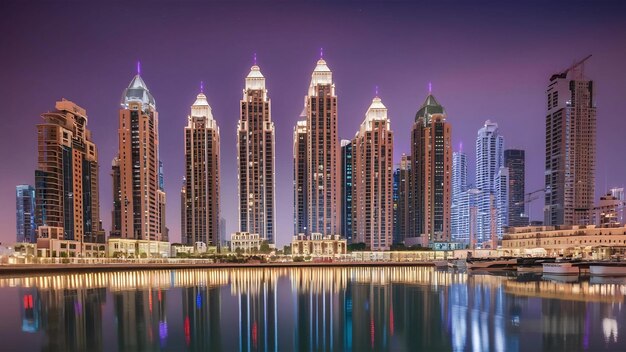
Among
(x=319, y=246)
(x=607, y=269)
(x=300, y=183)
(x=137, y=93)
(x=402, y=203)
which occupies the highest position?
(x=137, y=93)

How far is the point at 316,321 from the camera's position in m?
20.1

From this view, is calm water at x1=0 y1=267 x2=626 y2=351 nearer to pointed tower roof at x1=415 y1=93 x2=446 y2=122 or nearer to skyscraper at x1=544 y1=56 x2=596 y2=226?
pointed tower roof at x1=415 y1=93 x2=446 y2=122

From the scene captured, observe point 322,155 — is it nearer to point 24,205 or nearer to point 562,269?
point 562,269

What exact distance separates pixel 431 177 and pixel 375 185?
18183mm

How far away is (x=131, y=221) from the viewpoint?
107 meters

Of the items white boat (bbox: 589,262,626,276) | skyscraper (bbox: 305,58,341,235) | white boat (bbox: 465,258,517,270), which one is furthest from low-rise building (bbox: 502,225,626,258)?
skyscraper (bbox: 305,58,341,235)

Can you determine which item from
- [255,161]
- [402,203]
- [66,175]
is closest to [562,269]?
[255,161]

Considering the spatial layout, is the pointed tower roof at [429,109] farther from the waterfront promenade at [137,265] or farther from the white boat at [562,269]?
the white boat at [562,269]

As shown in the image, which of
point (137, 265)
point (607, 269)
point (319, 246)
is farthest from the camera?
point (319, 246)

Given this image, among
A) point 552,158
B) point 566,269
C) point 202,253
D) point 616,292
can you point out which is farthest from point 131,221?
point 552,158

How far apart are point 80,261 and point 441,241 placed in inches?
3369

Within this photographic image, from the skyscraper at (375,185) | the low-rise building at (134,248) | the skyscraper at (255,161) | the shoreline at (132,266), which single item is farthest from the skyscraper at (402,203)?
the low-rise building at (134,248)

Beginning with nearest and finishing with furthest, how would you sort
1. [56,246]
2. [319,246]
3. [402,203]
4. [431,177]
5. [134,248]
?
1. [56,246]
2. [134,248]
3. [319,246]
4. [431,177]
5. [402,203]

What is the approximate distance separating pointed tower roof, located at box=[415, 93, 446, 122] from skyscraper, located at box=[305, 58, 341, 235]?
114 ft
